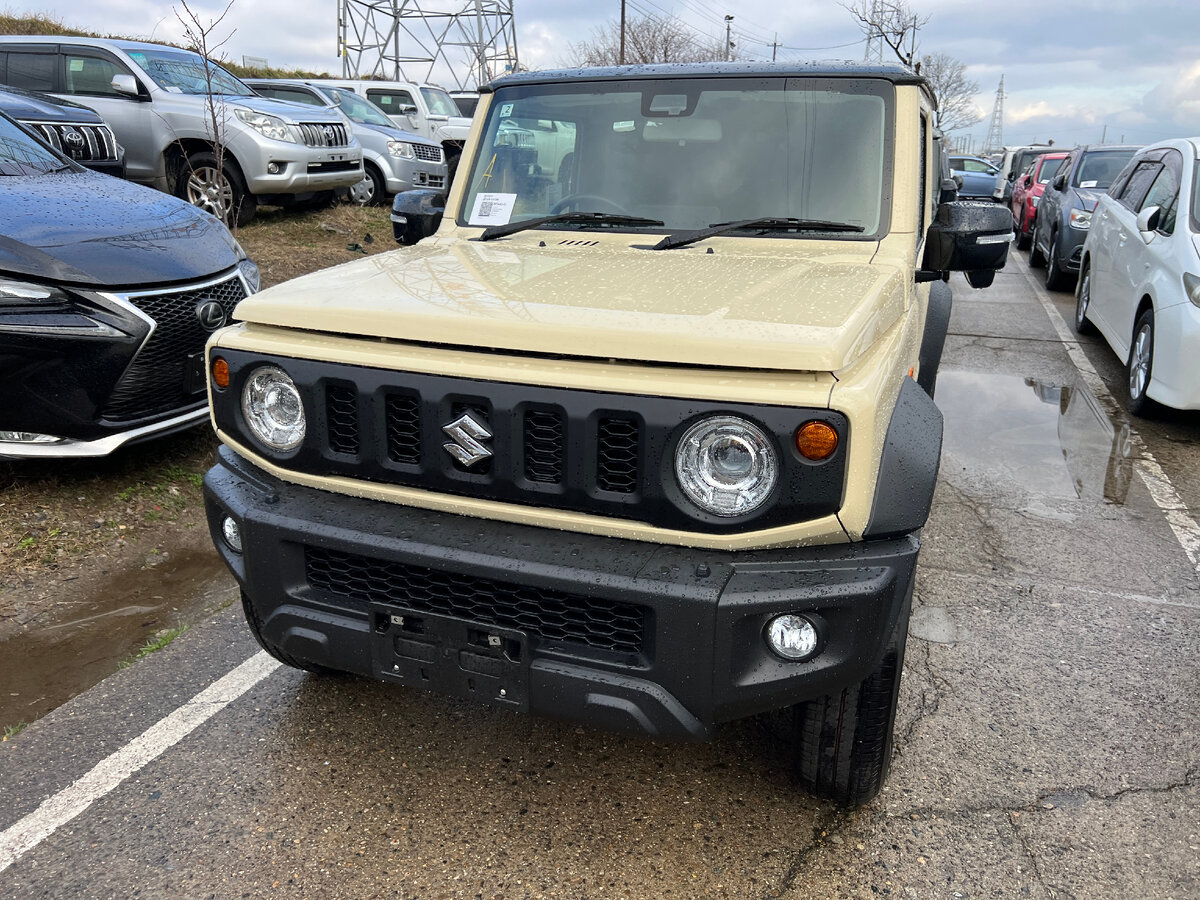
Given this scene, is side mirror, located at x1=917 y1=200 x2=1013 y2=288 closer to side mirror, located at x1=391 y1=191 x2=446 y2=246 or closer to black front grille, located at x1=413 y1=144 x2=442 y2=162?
side mirror, located at x1=391 y1=191 x2=446 y2=246

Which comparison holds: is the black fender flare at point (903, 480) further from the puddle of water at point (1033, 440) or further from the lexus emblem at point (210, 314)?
the lexus emblem at point (210, 314)

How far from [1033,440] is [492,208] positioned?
4.08m

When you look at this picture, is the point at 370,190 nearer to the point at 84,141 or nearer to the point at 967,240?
the point at 84,141

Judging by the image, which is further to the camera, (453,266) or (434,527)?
(453,266)

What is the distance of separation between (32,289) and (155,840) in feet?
8.69

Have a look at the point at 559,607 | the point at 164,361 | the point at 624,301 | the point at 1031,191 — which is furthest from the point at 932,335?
the point at 1031,191

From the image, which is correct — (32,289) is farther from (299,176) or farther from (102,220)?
(299,176)

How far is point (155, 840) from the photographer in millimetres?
2436

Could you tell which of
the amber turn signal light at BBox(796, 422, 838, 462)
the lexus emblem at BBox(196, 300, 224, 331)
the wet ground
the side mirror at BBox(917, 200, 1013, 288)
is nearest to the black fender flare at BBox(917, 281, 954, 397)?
the side mirror at BBox(917, 200, 1013, 288)

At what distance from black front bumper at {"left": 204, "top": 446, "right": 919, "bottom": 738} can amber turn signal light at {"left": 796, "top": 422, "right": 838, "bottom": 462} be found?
230 mm

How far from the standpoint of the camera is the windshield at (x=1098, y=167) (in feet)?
36.3

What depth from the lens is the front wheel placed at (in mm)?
6070

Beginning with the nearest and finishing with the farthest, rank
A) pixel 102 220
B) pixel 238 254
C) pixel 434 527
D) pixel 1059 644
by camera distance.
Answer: pixel 434 527 < pixel 1059 644 < pixel 102 220 < pixel 238 254

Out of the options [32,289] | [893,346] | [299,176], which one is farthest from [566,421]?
[299,176]
